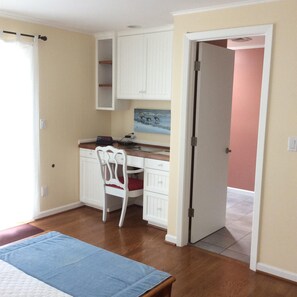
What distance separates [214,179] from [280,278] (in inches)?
48.9

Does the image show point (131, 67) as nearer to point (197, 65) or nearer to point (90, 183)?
point (197, 65)

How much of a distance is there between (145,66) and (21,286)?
305 centimetres

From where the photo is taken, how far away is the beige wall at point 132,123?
4.59 meters

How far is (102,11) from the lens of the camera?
137 inches

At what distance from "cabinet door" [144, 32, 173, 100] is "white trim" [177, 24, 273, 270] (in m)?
0.68

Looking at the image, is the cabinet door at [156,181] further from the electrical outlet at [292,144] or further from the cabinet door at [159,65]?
the electrical outlet at [292,144]

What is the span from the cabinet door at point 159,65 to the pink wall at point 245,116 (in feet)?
6.30

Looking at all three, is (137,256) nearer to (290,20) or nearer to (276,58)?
(276,58)

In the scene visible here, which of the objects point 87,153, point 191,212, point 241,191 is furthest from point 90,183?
point 241,191

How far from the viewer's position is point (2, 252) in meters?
2.25

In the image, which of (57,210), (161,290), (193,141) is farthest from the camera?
(57,210)

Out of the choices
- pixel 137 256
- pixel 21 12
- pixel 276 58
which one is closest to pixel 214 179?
pixel 137 256

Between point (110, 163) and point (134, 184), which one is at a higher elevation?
point (110, 163)

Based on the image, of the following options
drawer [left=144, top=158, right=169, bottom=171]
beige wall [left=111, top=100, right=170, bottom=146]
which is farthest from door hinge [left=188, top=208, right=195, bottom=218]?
beige wall [left=111, top=100, right=170, bottom=146]
